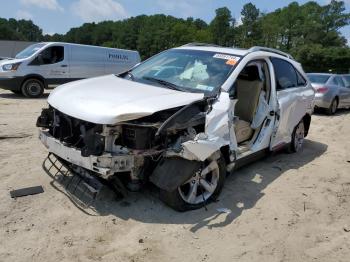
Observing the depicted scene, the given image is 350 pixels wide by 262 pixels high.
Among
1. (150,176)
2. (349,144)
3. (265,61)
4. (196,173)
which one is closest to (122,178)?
(150,176)

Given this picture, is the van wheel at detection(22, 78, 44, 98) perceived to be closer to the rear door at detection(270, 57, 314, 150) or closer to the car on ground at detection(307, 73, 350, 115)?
the car on ground at detection(307, 73, 350, 115)

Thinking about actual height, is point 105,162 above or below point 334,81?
below

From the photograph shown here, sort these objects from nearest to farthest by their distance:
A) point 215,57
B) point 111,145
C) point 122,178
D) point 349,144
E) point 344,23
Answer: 1. point 111,145
2. point 122,178
3. point 215,57
4. point 349,144
5. point 344,23

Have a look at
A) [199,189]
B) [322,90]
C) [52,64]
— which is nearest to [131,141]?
[199,189]

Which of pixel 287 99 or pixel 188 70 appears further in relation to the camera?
pixel 287 99

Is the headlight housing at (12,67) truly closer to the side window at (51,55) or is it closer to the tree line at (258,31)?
the side window at (51,55)

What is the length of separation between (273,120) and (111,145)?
2.96 m

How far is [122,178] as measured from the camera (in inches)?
186

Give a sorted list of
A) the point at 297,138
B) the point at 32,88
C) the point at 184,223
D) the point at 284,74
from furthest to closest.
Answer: the point at 32,88, the point at 297,138, the point at 284,74, the point at 184,223

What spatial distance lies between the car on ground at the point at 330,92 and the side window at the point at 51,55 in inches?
365

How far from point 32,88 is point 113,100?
37.0ft

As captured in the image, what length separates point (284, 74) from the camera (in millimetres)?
7012

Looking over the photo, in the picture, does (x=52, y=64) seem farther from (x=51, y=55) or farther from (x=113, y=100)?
(x=113, y=100)

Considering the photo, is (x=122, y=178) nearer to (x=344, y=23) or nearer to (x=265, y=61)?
(x=265, y=61)
